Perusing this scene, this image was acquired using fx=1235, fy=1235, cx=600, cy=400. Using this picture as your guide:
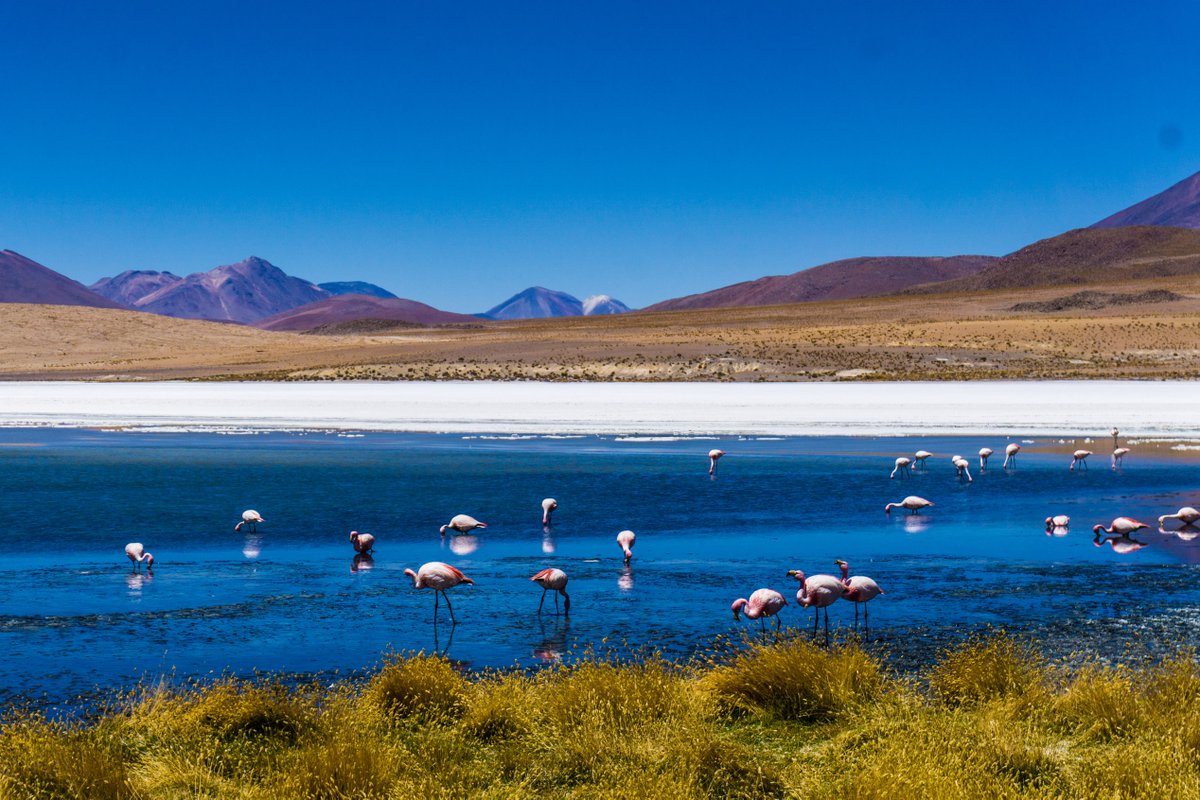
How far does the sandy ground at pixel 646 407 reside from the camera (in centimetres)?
3372

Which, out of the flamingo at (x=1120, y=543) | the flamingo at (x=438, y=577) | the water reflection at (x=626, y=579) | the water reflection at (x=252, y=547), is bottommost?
the flamingo at (x=1120, y=543)

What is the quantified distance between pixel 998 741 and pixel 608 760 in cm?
219

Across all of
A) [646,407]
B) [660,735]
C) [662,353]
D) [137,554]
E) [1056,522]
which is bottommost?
[1056,522]

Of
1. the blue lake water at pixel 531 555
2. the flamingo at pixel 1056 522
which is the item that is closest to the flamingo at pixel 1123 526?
→ the blue lake water at pixel 531 555

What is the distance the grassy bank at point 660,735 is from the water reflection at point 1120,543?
6.04 metres

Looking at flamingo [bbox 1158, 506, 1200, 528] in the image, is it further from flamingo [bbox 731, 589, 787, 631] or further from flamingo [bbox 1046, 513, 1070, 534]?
flamingo [bbox 731, 589, 787, 631]

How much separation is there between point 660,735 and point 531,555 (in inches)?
285

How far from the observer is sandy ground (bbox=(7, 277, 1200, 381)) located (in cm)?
6303

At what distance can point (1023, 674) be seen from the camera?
26.6ft

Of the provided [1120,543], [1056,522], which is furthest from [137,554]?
[1120,543]

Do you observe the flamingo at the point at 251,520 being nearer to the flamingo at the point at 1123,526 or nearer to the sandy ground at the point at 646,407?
the flamingo at the point at 1123,526

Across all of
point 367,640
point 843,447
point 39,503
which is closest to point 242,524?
point 39,503

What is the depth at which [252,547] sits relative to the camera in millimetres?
14875

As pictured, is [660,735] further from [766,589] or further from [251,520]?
[251,520]
